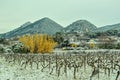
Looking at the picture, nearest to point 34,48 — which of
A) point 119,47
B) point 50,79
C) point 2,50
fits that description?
point 2,50

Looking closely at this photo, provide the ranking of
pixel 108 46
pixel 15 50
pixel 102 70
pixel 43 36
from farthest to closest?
pixel 108 46 → pixel 43 36 → pixel 15 50 → pixel 102 70

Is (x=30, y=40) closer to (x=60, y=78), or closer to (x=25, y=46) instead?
(x=25, y=46)

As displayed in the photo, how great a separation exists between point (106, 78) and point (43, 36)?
6592 cm

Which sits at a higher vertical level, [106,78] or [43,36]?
[43,36]

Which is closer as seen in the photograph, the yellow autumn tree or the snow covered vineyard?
the snow covered vineyard

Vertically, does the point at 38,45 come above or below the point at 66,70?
above

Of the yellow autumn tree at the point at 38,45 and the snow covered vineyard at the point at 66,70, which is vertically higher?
the yellow autumn tree at the point at 38,45

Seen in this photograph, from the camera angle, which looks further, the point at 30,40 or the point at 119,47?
the point at 119,47

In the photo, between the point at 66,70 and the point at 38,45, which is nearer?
the point at 66,70

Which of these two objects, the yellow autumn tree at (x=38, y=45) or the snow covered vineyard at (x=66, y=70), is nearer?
the snow covered vineyard at (x=66, y=70)

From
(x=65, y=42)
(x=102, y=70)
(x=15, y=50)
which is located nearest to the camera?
(x=102, y=70)

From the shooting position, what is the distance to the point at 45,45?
85.8 m

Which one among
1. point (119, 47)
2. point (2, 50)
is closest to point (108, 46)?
point (119, 47)

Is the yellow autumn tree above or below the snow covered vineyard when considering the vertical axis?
above
